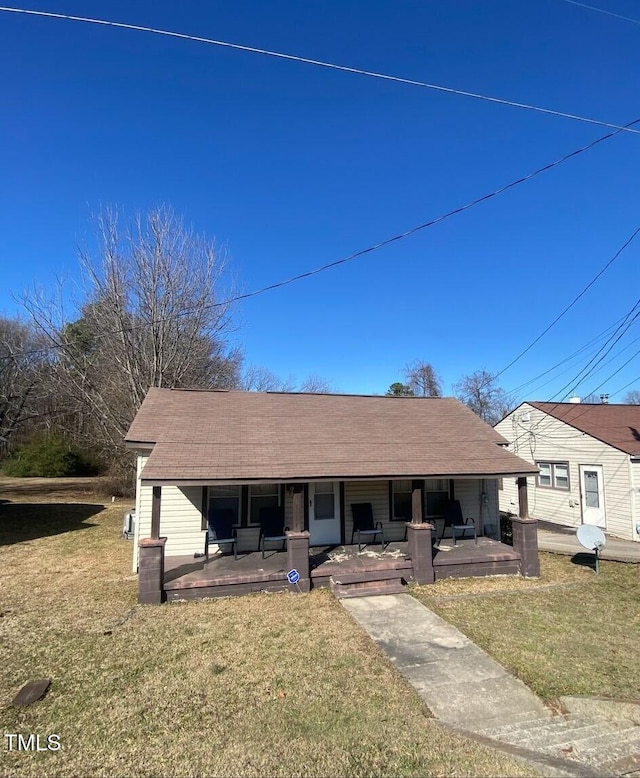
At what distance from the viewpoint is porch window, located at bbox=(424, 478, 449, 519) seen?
432 inches

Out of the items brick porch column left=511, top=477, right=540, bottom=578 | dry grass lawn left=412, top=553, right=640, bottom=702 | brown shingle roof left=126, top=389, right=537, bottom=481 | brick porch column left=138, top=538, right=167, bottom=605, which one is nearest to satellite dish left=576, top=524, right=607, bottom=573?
dry grass lawn left=412, top=553, right=640, bottom=702

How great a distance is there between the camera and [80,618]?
21.2 ft

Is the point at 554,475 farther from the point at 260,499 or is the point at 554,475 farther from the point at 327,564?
the point at 260,499

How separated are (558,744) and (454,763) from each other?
984mm

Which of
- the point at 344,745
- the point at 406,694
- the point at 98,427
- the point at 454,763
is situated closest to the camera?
the point at 454,763

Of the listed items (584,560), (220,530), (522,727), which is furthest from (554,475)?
(522,727)

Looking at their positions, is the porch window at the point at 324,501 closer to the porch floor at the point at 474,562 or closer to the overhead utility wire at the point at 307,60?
the porch floor at the point at 474,562

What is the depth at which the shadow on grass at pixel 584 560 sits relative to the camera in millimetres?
9914

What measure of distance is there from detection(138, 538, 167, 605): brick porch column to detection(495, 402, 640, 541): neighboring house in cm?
991

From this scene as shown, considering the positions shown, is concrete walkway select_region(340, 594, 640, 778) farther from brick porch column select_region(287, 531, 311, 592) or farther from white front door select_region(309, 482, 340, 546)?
white front door select_region(309, 482, 340, 546)

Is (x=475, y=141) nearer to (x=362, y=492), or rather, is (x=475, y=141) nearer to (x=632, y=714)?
(x=362, y=492)

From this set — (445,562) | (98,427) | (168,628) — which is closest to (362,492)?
(445,562)

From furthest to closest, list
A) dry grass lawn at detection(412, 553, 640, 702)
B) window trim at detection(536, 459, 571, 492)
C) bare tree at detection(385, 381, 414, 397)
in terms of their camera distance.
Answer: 1. bare tree at detection(385, 381, 414, 397)
2. window trim at detection(536, 459, 571, 492)
3. dry grass lawn at detection(412, 553, 640, 702)

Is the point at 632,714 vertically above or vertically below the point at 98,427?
below
